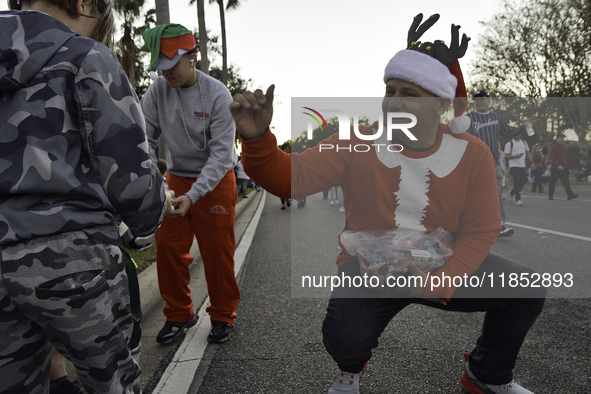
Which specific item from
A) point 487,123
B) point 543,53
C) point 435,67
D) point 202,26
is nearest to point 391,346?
point 435,67

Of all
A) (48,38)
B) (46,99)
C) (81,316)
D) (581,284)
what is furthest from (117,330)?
(581,284)

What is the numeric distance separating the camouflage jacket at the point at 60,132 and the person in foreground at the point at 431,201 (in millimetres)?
890

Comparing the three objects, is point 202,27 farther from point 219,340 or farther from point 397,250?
point 397,250

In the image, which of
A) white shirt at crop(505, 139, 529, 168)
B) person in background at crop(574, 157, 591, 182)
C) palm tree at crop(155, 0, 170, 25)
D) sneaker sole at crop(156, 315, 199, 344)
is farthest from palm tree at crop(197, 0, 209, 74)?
person in background at crop(574, 157, 591, 182)

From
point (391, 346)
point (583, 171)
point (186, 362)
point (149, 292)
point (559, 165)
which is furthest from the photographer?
point (583, 171)

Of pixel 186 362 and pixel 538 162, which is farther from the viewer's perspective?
pixel 538 162

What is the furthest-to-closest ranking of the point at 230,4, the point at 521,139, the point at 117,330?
the point at 230,4 < the point at 521,139 < the point at 117,330

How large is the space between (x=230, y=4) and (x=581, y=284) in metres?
23.8

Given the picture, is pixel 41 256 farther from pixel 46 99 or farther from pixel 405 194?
pixel 405 194

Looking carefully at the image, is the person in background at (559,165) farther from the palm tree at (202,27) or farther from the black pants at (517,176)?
the palm tree at (202,27)

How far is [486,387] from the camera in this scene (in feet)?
7.28

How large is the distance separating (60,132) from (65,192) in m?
0.16

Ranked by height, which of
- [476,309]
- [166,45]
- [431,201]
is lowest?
[476,309]

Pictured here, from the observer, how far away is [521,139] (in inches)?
279
